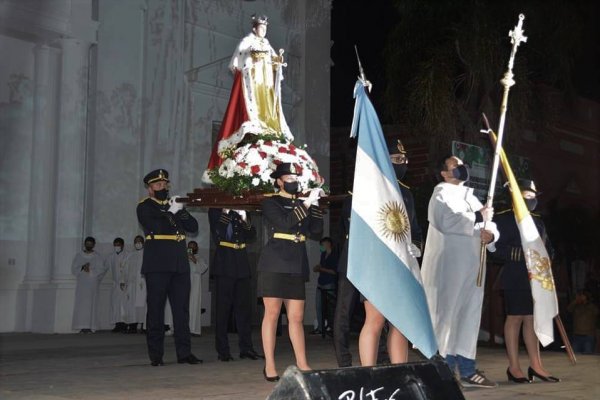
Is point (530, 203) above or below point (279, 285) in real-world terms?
above

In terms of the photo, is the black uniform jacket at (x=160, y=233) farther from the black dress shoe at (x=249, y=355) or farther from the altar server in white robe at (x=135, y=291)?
the altar server in white robe at (x=135, y=291)

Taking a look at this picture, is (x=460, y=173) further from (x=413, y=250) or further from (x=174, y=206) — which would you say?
(x=174, y=206)

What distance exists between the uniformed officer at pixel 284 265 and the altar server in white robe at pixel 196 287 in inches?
274

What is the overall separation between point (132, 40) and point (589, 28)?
7.86 meters

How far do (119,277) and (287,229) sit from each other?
323 inches

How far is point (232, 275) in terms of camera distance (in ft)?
33.8

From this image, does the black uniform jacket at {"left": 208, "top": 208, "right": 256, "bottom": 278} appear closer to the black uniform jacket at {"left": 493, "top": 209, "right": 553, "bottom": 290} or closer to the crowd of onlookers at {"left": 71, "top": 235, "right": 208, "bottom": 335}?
the black uniform jacket at {"left": 493, "top": 209, "right": 553, "bottom": 290}

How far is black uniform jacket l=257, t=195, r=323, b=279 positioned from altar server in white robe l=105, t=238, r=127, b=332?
26.0ft

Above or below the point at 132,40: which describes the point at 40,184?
below

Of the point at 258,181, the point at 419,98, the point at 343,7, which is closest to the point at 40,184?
the point at 419,98

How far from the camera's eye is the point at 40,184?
15156 millimetres

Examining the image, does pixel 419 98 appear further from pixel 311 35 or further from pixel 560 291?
pixel 560 291

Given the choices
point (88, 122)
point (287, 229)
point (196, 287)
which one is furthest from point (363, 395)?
point (88, 122)

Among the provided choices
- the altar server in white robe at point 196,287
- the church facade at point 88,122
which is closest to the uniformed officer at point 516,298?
the altar server in white robe at point 196,287
